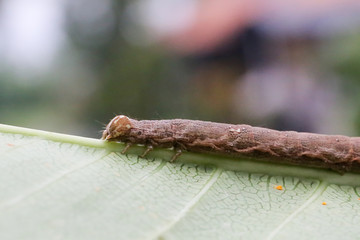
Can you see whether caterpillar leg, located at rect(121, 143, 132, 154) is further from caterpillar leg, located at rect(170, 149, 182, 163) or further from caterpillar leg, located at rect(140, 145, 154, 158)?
caterpillar leg, located at rect(170, 149, 182, 163)

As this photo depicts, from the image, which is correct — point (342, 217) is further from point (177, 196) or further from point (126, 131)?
point (126, 131)

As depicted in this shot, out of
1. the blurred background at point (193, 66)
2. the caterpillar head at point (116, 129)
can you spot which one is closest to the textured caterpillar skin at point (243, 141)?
the caterpillar head at point (116, 129)

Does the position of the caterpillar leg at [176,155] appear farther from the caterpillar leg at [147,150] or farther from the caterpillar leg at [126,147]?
the caterpillar leg at [126,147]

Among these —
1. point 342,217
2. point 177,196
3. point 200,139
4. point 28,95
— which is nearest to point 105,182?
point 177,196

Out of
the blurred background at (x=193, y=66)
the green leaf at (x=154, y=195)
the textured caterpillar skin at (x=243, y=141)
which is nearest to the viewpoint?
the green leaf at (x=154, y=195)

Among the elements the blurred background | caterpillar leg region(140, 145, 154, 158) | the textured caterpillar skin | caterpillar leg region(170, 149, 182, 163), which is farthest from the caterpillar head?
the blurred background

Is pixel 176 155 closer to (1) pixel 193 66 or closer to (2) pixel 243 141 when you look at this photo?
(2) pixel 243 141
